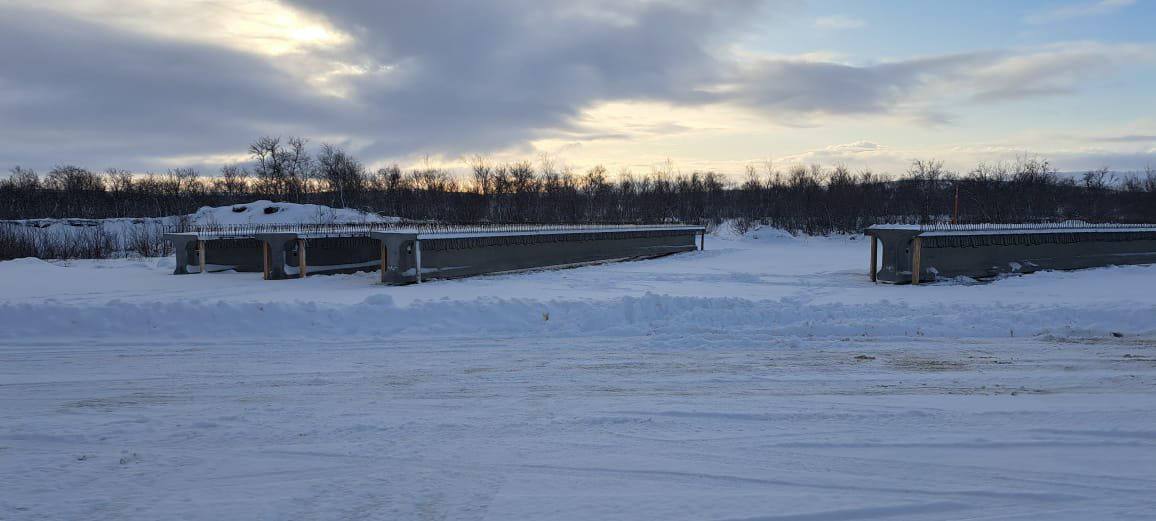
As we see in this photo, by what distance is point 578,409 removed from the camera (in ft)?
23.4

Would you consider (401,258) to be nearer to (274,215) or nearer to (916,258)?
(916,258)

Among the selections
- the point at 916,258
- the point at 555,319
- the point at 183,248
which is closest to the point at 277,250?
the point at 183,248

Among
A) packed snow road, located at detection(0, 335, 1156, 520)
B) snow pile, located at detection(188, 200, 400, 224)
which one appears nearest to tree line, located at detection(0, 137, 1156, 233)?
snow pile, located at detection(188, 200, 400, 224)

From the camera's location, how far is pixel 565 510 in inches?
183

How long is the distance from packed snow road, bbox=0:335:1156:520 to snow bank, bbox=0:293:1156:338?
175 cm

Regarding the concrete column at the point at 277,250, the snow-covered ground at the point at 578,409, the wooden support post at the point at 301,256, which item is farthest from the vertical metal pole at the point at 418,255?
the snow-covered ground at the point at 578,409

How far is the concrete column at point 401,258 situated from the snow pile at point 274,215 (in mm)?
31827

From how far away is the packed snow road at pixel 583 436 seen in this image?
15.8 feet

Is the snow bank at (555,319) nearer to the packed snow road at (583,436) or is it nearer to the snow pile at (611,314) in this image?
the snow pile at (611,314)

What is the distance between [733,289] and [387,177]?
63.7 metres

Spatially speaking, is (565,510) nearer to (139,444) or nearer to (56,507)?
(56,507)

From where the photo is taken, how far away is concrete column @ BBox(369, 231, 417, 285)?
20547 millimetres

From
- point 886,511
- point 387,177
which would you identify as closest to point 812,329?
point 886,511

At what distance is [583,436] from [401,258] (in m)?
15.4
